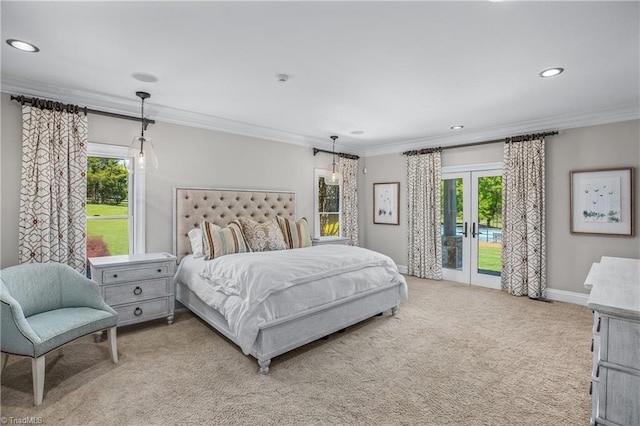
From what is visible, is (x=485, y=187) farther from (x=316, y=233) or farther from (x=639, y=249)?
(x=316, y=233)

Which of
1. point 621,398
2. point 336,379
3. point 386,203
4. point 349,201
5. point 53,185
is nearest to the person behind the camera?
point 621,398

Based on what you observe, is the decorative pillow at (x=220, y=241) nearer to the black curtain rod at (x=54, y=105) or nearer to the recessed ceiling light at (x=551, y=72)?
the black curtain rod at (x=54, y=105)

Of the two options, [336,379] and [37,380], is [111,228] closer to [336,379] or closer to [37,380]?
[37,380]

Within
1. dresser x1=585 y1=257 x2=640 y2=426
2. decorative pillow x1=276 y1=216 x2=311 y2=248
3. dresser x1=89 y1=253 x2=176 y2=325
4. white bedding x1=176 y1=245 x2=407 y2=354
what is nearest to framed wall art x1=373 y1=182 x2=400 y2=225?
decorative pillow x1=276 y1=216 x2=311 y2=248

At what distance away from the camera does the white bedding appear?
263 cm

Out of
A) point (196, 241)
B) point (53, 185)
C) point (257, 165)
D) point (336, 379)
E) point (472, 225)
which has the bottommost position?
point (336, 379)

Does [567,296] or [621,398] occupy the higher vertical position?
[621,398]

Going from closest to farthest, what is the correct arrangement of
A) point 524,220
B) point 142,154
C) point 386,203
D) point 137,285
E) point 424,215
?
point 137,285 < point 142,154 < point 524,220 < point 424,215 < point 386,203

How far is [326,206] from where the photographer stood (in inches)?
239

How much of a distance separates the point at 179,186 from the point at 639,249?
5874 millimetres

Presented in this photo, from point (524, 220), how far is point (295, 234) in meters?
3.40

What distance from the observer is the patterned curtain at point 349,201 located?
20.5 ft

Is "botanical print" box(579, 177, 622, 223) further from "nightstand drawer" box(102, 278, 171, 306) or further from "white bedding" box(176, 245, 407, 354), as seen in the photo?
"nightstand drawer" box(102, 278, 171, 306)

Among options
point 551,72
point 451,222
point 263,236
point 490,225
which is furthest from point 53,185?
point 490,225
